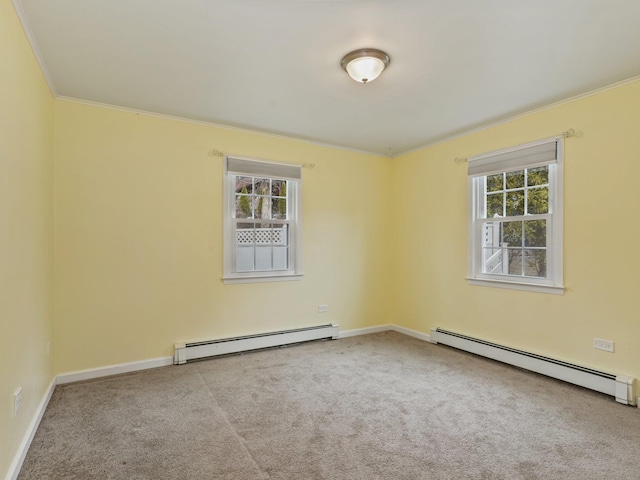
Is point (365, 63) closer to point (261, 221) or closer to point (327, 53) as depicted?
point (327, 53)

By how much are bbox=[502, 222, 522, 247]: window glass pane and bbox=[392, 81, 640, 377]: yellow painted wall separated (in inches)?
18.6

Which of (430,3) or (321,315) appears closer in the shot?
(430,3)

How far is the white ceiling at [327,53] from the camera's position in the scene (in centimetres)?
196

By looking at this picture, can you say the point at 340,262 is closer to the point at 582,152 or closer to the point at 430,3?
the point at 582,152

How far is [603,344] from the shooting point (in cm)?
290

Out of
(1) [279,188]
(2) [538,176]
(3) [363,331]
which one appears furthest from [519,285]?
(1) [279,188]

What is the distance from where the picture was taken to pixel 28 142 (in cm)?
228

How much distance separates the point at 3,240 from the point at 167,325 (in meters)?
2.00

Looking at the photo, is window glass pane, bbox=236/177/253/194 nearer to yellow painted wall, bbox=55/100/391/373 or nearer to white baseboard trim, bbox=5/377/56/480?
yellow painted wall, bbox=55/100/391/373

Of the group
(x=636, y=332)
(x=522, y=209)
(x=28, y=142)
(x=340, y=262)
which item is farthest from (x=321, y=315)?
(x=28, y=142)

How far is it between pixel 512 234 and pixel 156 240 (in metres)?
3.77

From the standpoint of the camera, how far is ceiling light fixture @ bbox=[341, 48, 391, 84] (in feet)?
7.70

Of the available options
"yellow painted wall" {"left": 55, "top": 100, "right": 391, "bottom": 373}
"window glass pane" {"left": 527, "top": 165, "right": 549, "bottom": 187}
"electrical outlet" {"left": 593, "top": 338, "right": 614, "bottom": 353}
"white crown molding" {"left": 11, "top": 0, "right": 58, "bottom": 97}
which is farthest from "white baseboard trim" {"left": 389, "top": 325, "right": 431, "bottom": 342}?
"white crown molding" {"left": 11, "top": 0, "right": 58, "bottom": 97}

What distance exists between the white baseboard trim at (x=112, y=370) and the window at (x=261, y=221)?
1.08m
